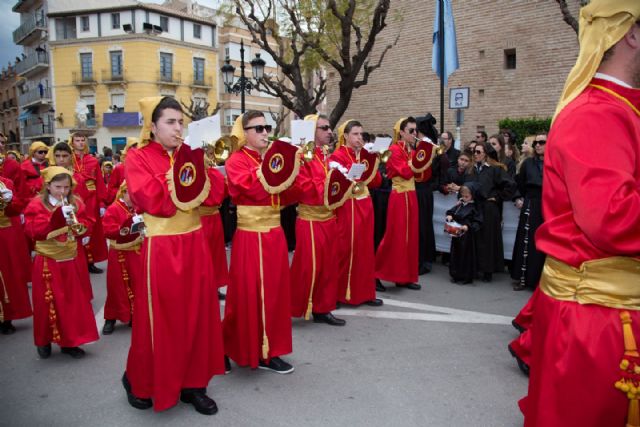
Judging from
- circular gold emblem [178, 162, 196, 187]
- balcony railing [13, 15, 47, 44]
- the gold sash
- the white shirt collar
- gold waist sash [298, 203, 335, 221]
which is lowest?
the gold sash

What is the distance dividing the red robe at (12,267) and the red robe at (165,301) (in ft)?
9.03

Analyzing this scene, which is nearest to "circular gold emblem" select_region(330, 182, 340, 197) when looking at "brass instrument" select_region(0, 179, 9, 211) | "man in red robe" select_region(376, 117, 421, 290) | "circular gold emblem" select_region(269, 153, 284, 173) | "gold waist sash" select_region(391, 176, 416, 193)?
"circular gold emblem" select_region(269, 153, 284, 173)

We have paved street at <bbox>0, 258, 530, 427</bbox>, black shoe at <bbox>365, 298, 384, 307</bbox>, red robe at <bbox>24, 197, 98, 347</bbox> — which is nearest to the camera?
paved street at <bbox>0, 258, 530, 427</bbox>

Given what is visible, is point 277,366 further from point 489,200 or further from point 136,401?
point 489,200

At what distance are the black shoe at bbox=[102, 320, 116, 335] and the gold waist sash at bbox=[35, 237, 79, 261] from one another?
100 cm

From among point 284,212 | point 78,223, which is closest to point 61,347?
point 78,223

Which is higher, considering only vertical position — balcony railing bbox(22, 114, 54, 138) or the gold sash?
balcony railing bbox(22, 114, 54, 138)

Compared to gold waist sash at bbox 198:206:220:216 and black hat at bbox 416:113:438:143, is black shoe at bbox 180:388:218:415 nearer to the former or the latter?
gold waist sash at bbox 198:206:220:216

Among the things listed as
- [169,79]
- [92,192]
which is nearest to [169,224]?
[92,192]

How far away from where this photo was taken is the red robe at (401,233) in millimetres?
6625

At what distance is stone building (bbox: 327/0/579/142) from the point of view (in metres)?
14.5

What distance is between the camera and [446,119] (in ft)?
56.7

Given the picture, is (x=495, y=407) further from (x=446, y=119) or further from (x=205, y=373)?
(x=446, y=119)

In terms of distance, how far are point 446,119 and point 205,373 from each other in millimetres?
15294
